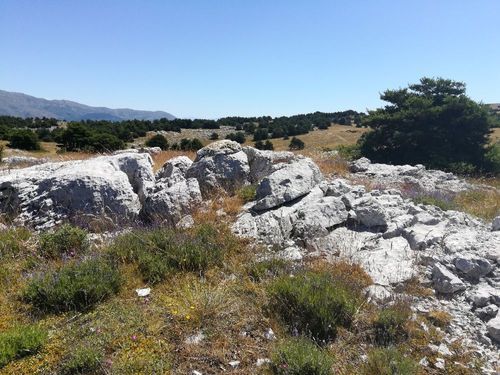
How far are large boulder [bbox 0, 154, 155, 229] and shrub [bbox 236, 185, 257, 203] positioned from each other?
2.26 metres

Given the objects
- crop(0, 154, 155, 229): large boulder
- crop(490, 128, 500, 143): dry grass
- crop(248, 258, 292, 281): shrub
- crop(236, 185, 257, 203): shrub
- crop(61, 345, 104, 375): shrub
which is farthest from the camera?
crop(490, 128, 500, 143): dry grass

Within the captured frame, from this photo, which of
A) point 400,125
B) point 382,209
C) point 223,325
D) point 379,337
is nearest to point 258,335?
point 223,325

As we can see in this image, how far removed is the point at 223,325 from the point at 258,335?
413 millimetres

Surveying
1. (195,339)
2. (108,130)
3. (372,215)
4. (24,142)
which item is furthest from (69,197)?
(108,130)

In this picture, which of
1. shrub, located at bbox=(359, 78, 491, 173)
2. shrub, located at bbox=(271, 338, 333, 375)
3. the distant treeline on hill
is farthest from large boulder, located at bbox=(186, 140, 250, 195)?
shrub, located at bbox=(359, 78, 491, 173)

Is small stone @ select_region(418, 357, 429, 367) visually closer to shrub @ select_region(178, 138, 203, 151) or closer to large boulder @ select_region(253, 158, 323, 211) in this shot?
large boulder @ select_region(253, 158, 323, 211)

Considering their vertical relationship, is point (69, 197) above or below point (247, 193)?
below

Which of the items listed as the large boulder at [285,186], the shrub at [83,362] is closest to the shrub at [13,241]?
the shrub at [83,362]

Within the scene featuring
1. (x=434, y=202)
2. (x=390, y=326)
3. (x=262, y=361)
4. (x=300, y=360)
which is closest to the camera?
(x=300, y=360)

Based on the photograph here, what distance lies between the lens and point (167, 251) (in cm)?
577

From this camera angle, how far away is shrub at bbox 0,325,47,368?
3.81 m

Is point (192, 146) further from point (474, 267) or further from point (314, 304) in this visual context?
point (314, 304)

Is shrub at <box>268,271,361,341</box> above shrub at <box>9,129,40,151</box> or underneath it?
above

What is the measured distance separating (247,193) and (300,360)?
17.3ft
